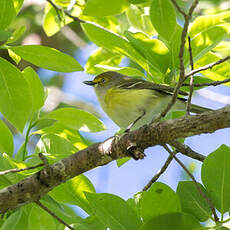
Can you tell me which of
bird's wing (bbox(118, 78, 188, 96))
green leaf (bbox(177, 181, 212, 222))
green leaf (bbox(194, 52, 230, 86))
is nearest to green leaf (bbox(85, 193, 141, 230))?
green leaf (bbox(177, 181, 212, 222))

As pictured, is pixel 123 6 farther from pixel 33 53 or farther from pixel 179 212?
pixel 179 212

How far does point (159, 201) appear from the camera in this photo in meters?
2.30

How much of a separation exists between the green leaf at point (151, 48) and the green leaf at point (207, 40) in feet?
0.69

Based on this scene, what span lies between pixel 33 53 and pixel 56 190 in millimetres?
942

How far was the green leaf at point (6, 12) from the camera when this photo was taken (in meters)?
2.77

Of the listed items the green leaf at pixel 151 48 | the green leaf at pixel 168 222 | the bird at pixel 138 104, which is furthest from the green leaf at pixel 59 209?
the green leaf at pixel 151 48

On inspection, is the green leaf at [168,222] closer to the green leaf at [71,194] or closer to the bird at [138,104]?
the green leaf at [71,194]

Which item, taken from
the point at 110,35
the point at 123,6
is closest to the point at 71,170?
the point at 110,35

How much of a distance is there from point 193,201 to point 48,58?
1.34m

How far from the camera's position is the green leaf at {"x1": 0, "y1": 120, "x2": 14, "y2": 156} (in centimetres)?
308

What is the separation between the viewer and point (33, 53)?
290cm

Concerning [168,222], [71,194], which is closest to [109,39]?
[71,194]

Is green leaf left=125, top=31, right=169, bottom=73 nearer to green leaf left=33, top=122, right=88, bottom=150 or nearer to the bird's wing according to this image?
the bird's wing

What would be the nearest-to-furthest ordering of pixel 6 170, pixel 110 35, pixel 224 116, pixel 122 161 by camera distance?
pixel 224 116, pixel 6 170, pixel 110 35, pixel 122 161
